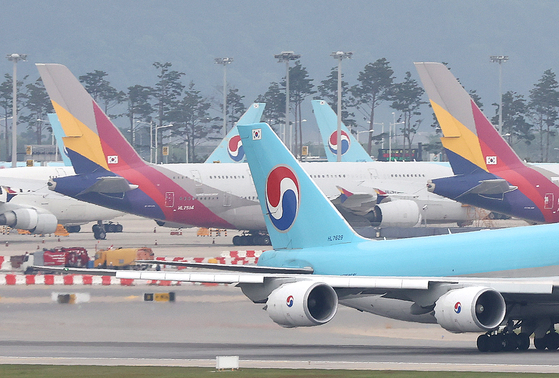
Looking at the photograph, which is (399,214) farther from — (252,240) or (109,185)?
(109,185)

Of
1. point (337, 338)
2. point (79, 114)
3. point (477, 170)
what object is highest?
point (79, 114)

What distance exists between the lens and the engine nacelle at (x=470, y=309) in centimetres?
2342

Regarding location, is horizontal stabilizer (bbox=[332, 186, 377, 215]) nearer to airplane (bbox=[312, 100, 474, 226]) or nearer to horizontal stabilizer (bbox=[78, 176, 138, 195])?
airplane (bbox=[312, 100, 474, 226])

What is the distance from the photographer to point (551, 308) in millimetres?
25781

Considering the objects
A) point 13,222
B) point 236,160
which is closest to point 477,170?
point 13,222

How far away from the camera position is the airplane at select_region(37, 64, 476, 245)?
57.4m

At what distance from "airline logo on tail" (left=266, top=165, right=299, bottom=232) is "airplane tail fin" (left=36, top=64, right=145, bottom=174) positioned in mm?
29668

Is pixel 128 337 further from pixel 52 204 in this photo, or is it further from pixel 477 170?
pixel 52 204

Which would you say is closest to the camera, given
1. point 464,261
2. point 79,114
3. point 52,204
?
point 464,261

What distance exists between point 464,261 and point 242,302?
40.1ft

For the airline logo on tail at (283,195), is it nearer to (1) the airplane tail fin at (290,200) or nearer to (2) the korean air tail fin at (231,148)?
(1) the airplane tail fin at (290,200)

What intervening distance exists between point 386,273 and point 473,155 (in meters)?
22.3

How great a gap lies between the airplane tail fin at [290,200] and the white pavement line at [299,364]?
5626mm

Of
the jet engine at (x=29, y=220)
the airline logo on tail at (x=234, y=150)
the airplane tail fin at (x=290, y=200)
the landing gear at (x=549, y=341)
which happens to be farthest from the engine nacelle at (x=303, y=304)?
the airline logo on tail at (x=234, y=150)
